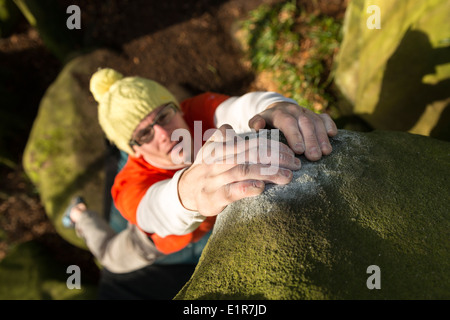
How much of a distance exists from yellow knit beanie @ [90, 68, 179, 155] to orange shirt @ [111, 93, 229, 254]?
18 centimetres

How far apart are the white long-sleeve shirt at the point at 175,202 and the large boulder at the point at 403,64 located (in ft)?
3.37

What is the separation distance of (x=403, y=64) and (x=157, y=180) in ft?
6.08

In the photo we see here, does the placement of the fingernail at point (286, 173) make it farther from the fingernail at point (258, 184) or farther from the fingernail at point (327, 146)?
the fingernail at point (327, 146)

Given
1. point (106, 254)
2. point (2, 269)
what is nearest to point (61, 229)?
point (2, 269)

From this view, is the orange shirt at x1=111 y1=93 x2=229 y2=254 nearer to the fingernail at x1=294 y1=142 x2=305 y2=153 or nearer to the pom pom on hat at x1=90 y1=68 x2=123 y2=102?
the pom pom on hat at x1=90 y1=68 x2=123 y2=102

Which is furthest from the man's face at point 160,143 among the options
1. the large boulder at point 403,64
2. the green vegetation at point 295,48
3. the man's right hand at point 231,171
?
the green vegetation at point 295,48

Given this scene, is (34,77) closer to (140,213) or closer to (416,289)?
(140,213)

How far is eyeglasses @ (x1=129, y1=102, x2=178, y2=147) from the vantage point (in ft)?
6.73

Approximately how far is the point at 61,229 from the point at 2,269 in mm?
728

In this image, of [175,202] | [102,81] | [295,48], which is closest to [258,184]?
[175,202]

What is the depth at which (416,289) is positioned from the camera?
835 millimetres

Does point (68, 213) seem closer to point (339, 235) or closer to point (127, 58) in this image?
point (127, 58)

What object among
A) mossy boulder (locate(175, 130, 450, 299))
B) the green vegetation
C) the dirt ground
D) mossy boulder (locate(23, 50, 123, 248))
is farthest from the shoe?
mossy boulder (locate(175, 130, 450, 299))

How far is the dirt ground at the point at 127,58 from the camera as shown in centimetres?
400
